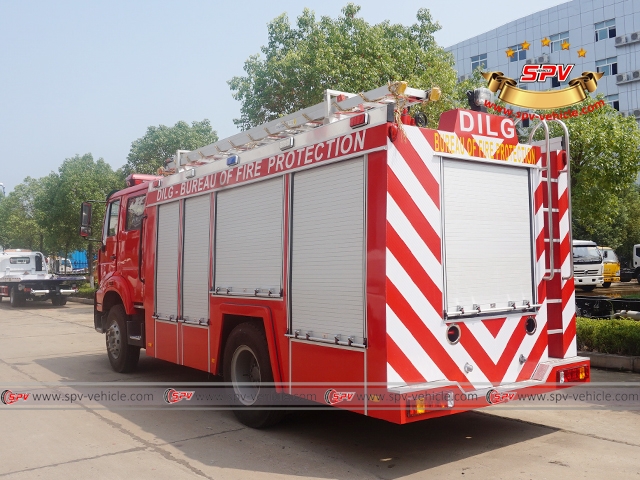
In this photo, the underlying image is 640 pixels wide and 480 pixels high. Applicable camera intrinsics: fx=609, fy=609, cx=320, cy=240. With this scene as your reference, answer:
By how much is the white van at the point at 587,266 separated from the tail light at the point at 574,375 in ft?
64.6

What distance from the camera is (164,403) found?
735 centimetres

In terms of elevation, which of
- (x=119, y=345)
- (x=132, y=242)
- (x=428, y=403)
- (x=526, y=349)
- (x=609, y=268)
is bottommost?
(x=119, y=345)

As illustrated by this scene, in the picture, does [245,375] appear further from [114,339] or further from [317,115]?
[114,339]

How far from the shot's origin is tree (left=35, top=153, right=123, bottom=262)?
26.8 m

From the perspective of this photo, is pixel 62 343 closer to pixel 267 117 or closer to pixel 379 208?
pixel 267 117

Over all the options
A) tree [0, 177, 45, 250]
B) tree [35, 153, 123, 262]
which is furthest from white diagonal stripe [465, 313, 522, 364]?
tree [0, 177, 45, 250]

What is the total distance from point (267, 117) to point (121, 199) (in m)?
9.61

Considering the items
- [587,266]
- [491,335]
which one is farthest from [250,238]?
[587,266]

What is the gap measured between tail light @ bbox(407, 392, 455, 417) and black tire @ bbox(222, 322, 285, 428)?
68.3 inches

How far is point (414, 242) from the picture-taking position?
4.82 meters

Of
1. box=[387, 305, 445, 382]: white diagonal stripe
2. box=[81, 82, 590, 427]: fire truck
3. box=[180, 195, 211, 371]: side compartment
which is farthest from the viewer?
box=[180, 195, 211, 371]: side compartment

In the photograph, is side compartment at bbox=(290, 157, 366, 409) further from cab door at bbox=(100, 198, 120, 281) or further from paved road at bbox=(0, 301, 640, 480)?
cab door at bbox=(100, 198, 120, 281)

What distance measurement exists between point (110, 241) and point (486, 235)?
640 cm

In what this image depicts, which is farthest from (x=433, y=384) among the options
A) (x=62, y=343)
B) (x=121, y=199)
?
(x=62, y=343)
